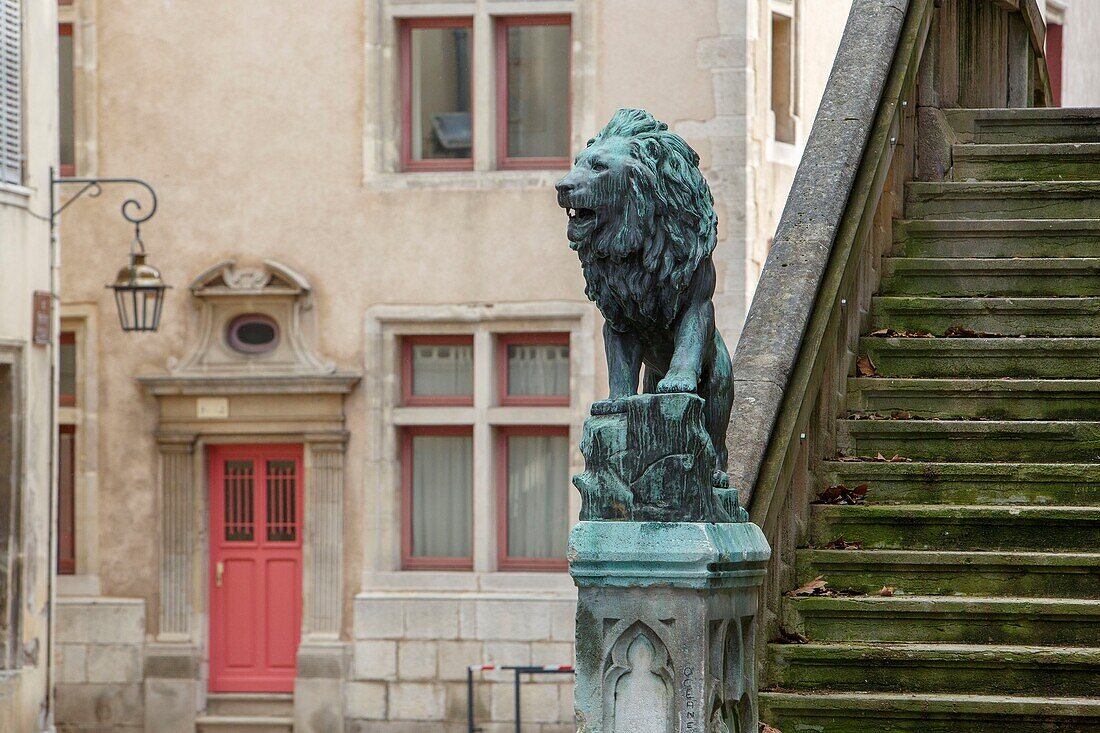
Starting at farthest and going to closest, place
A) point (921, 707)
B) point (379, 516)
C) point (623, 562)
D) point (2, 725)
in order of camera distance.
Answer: point (379, 516)
point (2, 725)
point (921, 707)
point (623, 562)

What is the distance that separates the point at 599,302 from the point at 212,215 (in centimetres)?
1385

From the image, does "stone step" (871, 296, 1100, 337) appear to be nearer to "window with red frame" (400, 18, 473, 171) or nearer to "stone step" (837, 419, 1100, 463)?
"stone step" (837, 419, 1100, 463)

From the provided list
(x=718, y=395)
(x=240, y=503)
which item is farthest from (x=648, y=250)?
(x=240, y=503)

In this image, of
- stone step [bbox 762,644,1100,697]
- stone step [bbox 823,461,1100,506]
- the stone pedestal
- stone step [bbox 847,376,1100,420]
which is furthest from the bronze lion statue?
stone step [bbox 847,376,1100,420]

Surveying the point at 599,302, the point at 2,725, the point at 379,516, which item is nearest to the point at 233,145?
the point at 379,516

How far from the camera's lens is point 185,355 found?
64.1 ft

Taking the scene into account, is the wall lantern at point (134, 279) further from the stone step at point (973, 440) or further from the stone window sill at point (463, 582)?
the stone step at point (973, 440)

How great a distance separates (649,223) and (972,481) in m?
2.79

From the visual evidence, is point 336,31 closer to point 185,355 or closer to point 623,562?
point 185,355

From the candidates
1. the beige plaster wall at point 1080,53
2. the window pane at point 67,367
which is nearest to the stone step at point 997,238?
the window pane at point 67,367

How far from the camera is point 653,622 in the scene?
573 centimetres

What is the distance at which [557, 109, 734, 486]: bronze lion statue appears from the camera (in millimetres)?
5844

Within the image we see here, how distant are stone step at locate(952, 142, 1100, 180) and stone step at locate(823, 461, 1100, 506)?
2485mm

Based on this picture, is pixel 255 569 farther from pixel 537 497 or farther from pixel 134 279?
pixel 134 279
